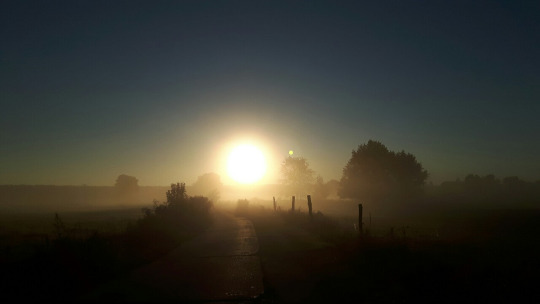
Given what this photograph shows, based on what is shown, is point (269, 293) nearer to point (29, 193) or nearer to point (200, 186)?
point (200, 186)

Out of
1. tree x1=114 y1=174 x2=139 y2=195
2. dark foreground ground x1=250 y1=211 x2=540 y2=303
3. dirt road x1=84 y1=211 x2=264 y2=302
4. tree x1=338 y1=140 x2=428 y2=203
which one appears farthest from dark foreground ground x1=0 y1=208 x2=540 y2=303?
tree x1=114 y1=174 x2=139 y2=195

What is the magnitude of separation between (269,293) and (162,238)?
11.9m

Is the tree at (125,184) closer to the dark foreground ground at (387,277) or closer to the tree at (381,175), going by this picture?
the tree at (381,175)

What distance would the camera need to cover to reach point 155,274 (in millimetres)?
10719

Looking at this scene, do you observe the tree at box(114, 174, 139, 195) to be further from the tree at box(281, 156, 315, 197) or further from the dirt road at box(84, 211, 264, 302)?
the dirt road at box(84, 211, 264, 302)

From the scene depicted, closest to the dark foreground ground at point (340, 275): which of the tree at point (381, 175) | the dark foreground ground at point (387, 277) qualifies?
the dark foreground ground at point (387, 277)

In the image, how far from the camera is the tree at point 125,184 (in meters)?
167

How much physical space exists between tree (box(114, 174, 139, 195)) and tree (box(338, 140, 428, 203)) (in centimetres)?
12867

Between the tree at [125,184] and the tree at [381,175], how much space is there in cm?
A: 12867

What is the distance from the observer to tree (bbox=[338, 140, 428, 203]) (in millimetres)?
67000

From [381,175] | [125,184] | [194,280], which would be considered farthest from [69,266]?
[125,184]

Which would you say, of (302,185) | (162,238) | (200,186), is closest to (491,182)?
(302,185)

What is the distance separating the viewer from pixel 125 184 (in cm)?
16712

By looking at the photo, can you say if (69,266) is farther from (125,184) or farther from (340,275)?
(125,184)
